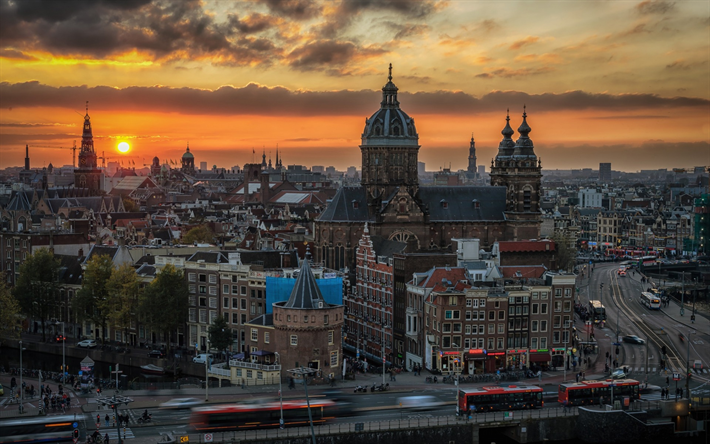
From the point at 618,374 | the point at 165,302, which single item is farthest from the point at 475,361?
the point at 165,302

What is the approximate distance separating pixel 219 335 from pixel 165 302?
35.6ft

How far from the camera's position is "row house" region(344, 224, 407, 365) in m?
128

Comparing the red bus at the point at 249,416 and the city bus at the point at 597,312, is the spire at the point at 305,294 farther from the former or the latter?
the city bus at the point at 597,312

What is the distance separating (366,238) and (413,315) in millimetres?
17095

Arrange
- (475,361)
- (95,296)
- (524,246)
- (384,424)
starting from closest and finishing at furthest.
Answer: (384,424) < (475,361) < (95,296) < (524,246)

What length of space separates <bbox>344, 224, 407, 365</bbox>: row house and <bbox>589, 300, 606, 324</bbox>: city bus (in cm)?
3501

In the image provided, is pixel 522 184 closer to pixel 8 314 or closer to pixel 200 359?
pixel 200 359

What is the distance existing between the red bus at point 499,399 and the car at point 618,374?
14.8 metres

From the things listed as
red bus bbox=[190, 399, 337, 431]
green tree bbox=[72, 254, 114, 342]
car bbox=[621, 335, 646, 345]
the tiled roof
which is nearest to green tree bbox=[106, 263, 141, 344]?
green tree bbox=[72, 254, 114, 342]

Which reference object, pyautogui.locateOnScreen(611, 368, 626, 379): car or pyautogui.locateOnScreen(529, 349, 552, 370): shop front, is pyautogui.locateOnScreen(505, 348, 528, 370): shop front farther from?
pyautogui.locateOnScreen(611, 368, 626, 379): car

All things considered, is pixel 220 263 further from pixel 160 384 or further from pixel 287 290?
pixel 160 384

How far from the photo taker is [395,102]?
16288cm

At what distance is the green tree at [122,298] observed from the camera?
134 meters

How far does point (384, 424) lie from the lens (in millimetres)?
91688
